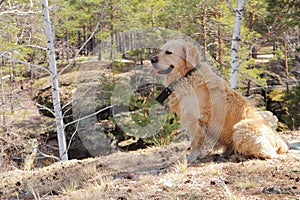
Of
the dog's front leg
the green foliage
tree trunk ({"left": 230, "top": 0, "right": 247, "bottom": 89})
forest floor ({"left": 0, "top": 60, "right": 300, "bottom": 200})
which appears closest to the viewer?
forest floor ({"left": 0, "top": 60, "right": 300, "bottom": 200})

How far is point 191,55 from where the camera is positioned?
3.94 m

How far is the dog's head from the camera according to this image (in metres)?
3.93

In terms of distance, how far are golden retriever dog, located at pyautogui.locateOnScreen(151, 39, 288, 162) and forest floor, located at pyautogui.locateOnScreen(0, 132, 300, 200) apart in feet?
0.66

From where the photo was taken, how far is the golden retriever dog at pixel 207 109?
3932 mm

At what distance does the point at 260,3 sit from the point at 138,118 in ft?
25.3

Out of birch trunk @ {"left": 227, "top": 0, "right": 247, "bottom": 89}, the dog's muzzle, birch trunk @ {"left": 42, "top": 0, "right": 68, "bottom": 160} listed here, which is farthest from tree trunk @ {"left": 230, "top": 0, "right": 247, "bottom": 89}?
birch trunk @ {"left": 42, "top": 0, "right": 68, "bottom": 160}

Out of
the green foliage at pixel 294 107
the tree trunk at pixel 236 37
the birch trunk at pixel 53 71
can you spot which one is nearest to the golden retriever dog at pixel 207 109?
the birch trunk at pixel 53 71

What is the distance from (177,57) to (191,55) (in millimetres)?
187

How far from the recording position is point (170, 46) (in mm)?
3932

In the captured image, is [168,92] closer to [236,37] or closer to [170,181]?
[170,181]

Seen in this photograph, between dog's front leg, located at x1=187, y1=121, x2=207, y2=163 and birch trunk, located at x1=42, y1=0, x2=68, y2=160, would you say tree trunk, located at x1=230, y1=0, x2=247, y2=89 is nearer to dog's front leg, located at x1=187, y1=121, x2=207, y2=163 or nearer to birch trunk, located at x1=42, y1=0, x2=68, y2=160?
dog's front leg, located at x1=187, y1=121, x2=207, y2=163

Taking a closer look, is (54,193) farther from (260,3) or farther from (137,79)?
(260,3)

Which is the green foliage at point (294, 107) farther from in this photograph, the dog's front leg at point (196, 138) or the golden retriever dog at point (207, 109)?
the dog's front leg at point (196, 138)

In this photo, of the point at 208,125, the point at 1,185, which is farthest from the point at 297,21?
the point at 1,185
